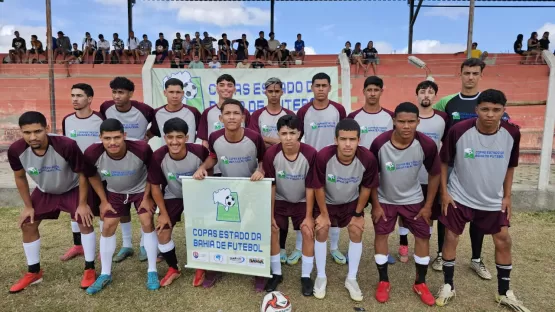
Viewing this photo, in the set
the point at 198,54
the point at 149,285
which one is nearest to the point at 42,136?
the point at 149,285

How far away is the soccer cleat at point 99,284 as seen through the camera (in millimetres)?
3633

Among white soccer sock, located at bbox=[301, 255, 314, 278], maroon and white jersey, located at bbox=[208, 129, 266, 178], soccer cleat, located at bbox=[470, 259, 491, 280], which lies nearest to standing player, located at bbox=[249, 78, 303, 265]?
maroon and white jersey, located at bbox=[208, 129, 266, 178]

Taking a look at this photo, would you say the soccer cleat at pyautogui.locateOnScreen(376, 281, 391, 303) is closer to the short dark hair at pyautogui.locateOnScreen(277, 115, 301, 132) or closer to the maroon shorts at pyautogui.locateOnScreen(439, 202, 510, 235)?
the maroon shorts at pyautogui.locateOnScreen(439, 202, 510, 235)

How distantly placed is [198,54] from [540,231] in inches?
528

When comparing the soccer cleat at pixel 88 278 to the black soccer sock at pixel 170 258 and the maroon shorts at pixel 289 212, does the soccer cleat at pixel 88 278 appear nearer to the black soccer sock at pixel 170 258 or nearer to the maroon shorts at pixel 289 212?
the black soccer sock at pixel 170 258

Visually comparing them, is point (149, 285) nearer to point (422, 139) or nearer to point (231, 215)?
point (231, 215)

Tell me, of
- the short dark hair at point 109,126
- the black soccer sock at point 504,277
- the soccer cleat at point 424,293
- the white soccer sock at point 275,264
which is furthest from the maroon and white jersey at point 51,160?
the black soccer sock at point 504,277

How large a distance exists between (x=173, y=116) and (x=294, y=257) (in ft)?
7.62

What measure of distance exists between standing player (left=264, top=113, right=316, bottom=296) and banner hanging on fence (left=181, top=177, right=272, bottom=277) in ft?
0.50

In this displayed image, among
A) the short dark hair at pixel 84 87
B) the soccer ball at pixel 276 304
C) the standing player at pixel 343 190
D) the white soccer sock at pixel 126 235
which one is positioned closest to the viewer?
the soccer ball at pixel 276 304

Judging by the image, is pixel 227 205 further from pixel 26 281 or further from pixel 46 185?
pixel 26 281

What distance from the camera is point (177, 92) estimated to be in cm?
448

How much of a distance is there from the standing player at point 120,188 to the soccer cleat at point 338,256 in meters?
2.04

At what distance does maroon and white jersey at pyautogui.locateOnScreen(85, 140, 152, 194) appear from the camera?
12.4 ft
